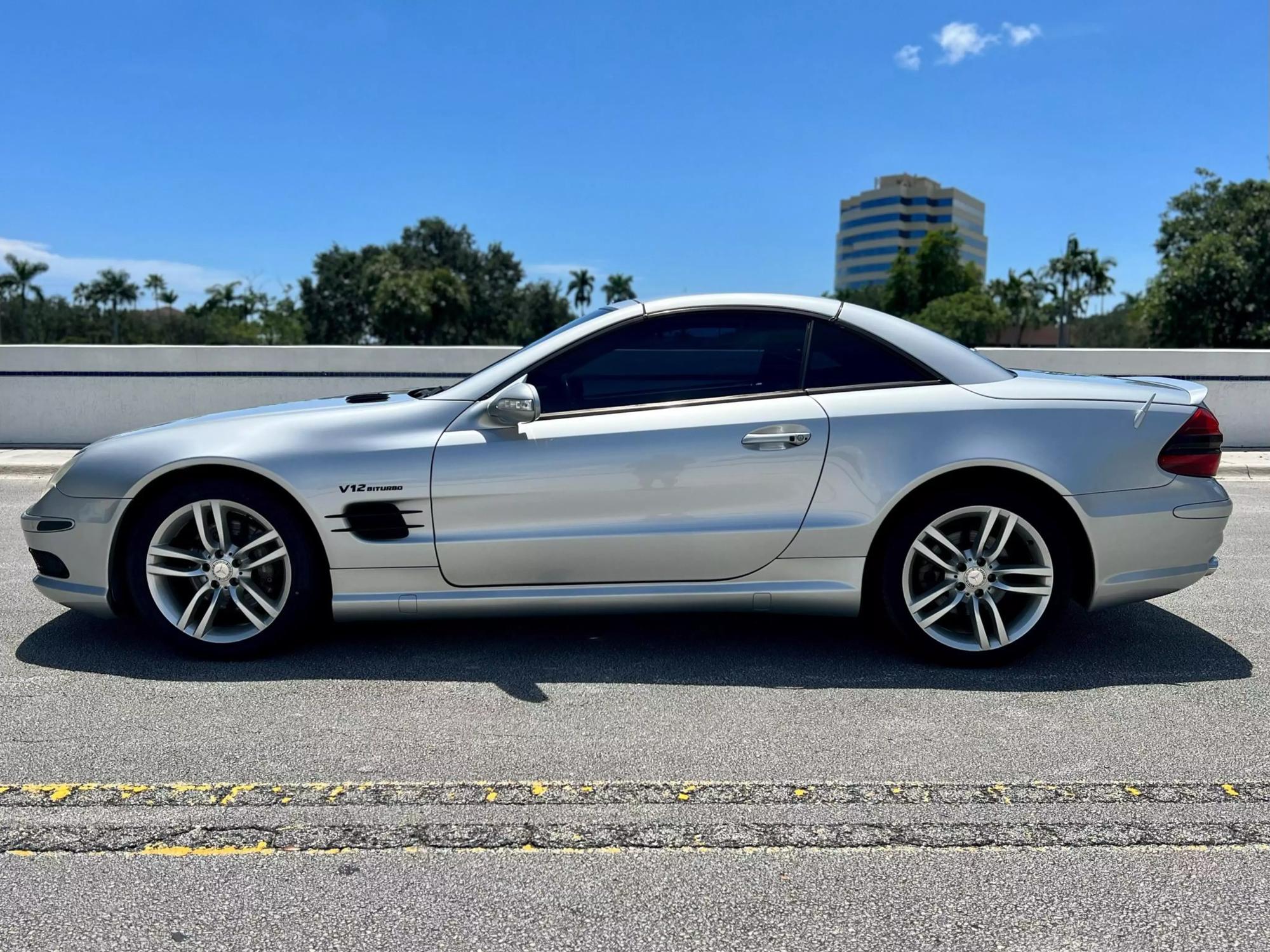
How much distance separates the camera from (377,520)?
395 centimetres

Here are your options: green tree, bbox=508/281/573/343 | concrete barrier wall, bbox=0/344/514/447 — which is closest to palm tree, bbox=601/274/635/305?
green tree, bbox=508/281/573/343

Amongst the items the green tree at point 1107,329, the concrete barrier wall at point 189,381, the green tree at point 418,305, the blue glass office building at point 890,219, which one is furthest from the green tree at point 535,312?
the blue glass office building at point 890,219

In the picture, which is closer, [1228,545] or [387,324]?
[1228,545]

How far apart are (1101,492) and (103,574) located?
396 centimetres

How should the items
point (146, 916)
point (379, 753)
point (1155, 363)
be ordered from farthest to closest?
point (1155, 363)
point (379, 753)
point (146, 916)

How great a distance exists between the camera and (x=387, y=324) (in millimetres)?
64938

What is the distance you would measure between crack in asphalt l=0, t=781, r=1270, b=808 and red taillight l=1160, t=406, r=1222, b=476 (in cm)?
142

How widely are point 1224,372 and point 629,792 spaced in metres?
11.7

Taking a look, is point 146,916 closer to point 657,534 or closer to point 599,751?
point 599,751

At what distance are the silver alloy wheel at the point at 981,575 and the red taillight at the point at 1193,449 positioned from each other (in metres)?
→ 0.62

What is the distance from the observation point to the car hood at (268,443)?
156 inches

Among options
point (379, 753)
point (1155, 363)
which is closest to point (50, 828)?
point (379, 753)

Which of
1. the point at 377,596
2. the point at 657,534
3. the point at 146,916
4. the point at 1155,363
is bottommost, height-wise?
the point at 146,916

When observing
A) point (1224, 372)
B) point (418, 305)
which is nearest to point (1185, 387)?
point (1224, 372)
